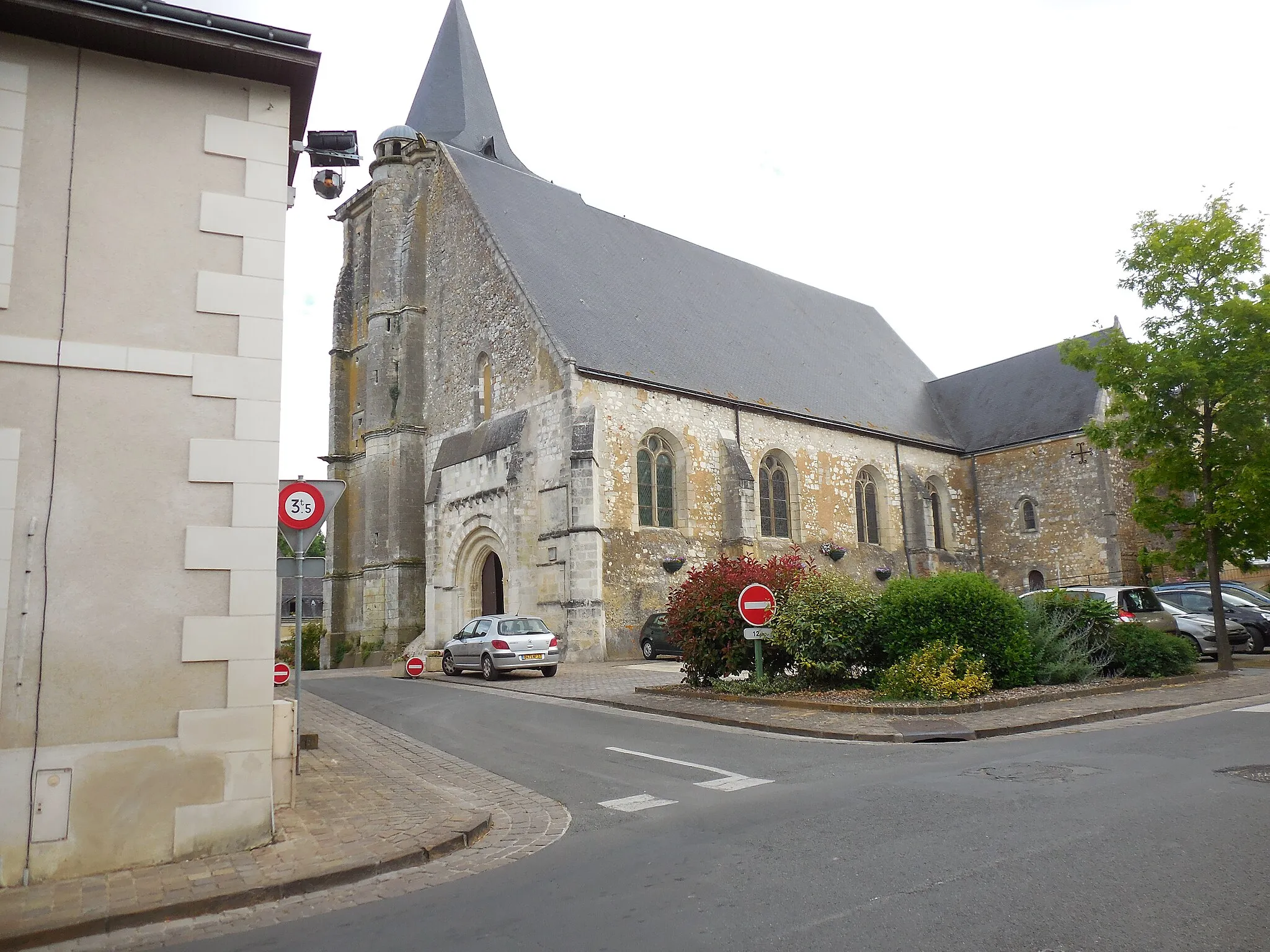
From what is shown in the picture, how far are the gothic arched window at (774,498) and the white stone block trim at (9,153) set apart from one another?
858 inches

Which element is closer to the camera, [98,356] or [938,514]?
[98,356]

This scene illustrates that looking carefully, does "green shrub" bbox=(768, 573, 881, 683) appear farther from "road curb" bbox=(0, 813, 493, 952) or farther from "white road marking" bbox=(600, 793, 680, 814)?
"road curb" bbox=(0, 813, 493, 952)

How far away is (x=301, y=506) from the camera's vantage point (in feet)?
26.2

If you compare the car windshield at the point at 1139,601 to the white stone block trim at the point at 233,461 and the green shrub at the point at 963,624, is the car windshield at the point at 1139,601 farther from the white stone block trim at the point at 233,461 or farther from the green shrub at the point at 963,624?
the white stone block trim at the point at 233,461

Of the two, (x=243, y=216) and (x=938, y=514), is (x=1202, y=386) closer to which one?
(x=243, y=216)

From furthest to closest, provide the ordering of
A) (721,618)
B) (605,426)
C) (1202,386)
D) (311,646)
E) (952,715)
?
(311,646) < (605,426) < (1202,386) < (721,618) < (952,715)

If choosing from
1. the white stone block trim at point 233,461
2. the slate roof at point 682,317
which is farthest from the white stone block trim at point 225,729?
the slate roof at point 682,317

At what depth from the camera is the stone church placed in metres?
22.3

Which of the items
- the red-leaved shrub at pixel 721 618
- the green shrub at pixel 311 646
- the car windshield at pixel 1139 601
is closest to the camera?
the red-leaved shrub at pixel 721 618

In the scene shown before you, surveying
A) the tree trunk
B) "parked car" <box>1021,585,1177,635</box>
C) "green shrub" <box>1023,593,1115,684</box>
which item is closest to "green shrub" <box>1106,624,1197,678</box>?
"green shrub" <box>1023,593,1115,684</box>

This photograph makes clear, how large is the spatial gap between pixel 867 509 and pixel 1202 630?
12.7m

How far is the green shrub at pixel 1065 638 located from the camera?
1233 cm

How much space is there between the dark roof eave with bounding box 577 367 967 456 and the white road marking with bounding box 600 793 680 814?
51.4ft

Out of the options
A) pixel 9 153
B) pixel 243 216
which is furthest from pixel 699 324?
pixel 9 153
